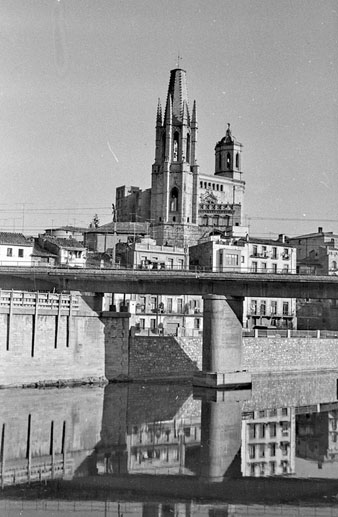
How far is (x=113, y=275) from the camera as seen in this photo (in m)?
50.0

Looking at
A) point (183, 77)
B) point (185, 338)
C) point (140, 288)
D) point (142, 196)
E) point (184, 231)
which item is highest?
point (183, 77)

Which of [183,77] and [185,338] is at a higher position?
[183,77]

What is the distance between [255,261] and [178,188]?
37.8 meters

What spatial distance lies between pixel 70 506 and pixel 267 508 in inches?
238

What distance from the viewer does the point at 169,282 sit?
51250 mm

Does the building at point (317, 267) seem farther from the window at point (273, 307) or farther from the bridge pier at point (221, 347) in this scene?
the bridge pier at point (221, 347)

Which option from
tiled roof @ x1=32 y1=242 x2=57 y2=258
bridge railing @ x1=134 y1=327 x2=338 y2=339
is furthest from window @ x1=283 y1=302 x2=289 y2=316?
tiled roof @ x1=32 y1=242 x2=57 y2=258

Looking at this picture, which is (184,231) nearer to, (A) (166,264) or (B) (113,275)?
(A) (166,264)

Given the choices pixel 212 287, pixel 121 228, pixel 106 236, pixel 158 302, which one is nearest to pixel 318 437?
pixel 212 287

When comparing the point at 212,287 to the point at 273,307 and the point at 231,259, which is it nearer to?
the point at 231,259

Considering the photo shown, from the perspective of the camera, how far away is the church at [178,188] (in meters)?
118

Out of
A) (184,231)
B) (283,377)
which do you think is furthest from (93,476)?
(184,231)

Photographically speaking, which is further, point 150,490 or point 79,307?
point 79,307

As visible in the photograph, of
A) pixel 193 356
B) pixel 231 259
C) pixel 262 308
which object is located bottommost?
pixel 193 356
